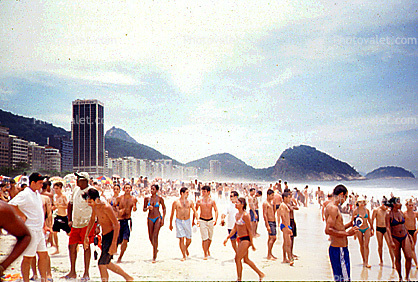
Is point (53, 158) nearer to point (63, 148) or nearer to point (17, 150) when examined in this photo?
point (63, 148)

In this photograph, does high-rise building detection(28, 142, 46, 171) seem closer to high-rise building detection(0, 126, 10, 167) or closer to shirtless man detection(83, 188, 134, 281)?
high-rise building detection(0, 126, 10, 167)

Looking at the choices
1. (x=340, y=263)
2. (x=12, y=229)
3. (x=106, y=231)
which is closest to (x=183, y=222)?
(x=106, y=231)

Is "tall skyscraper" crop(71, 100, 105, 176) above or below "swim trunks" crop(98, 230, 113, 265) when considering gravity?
above

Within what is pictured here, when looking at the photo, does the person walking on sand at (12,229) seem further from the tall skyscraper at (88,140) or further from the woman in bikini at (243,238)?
the tall skyscraper at (88,140)

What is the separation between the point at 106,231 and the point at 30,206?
3.76 feet

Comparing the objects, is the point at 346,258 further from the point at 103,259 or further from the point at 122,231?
the point at 122,231

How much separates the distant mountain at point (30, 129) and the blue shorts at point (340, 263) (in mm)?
43950

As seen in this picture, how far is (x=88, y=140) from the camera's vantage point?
171 ft

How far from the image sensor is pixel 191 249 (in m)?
8.91

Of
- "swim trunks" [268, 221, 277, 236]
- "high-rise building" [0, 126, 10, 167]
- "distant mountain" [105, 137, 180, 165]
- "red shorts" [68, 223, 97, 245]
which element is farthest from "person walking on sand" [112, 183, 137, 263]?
"distant mountain" [105, 137, 180, 165]

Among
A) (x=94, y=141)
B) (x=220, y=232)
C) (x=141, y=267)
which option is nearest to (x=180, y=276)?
(x=141, y=267)

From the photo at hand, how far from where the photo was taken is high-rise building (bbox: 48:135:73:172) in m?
75.2

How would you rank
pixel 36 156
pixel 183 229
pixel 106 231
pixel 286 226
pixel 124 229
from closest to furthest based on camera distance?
pixel 106 231 → pixel 286 226 → pixel 124 229 → pixel 183 229 → pixel 36 156

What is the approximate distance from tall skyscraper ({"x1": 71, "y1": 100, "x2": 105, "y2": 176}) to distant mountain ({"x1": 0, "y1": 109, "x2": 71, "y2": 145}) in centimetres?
907
